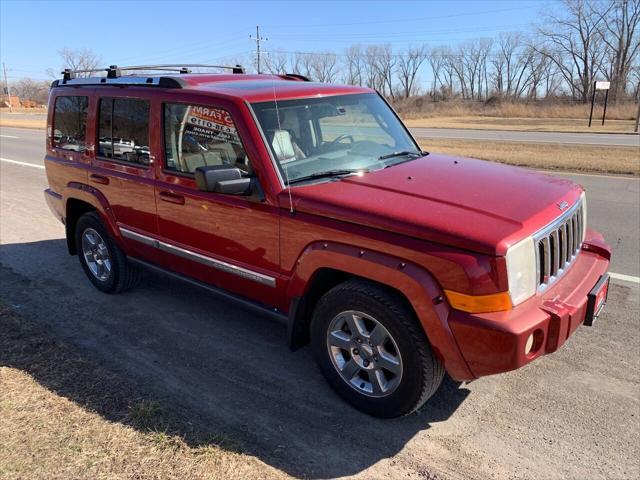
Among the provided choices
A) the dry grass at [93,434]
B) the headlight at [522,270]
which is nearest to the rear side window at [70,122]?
the dry grass at [93,434]

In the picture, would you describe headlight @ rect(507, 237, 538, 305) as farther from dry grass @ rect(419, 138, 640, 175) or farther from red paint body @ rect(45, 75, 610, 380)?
dry grass @ rect(419, 138, 640, 175)

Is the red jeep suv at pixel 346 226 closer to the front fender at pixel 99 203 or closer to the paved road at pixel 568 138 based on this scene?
the front fender at pixel 99 203

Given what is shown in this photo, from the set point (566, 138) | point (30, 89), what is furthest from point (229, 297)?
point (30, 89)

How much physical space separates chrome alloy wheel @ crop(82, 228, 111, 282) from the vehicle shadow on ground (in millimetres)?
215

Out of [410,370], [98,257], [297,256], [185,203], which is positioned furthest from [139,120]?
[410,370]

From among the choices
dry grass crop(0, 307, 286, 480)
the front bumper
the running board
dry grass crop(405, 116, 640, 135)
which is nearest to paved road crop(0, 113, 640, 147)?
dry grass crop(405, 116, 640, 135)

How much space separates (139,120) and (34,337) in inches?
75.5

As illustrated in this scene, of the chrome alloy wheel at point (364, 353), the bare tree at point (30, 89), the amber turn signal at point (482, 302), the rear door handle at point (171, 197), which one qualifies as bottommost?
the chrome alloy wheel at point (364, 353)

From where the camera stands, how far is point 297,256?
10.8ft

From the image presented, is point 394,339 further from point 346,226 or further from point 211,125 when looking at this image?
point 211,125

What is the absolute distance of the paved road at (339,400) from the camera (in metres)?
2.87

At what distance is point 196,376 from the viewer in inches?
145

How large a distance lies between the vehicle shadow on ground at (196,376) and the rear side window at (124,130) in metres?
1.41

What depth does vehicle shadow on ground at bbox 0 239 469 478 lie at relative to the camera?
301 cm
